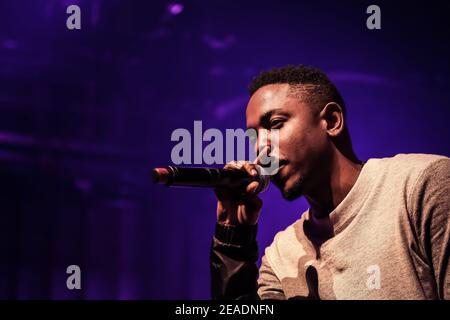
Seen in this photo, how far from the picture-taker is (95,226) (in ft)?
9.36

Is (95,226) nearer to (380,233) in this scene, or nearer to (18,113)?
(18,113)

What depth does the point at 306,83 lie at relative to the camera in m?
2.29

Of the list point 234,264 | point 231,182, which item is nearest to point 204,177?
point 231,182

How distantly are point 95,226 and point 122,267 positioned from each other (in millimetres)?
253

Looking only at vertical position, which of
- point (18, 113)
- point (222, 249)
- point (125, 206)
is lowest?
point (222, 249)

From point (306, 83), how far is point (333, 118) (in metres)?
0.18

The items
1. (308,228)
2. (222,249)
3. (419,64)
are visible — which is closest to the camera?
(222,249)

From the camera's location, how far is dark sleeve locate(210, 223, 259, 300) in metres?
2.09

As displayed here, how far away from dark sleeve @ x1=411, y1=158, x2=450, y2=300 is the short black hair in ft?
1.73

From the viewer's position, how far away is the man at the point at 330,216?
1875mm

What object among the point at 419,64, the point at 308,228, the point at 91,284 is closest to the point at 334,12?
the point at 419,64

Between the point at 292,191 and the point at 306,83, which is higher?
the point at 306,83

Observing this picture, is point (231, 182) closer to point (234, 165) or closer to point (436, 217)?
point (234, 165)

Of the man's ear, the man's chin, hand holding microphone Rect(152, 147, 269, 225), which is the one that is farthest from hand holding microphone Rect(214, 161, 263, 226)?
the man's ear
